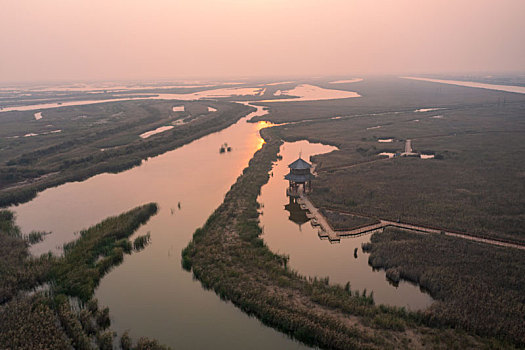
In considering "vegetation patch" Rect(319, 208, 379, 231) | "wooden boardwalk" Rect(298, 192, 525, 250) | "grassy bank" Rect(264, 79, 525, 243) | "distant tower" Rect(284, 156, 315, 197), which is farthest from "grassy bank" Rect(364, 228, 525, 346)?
"distant tower" Rect(284, 156, 315, 197)

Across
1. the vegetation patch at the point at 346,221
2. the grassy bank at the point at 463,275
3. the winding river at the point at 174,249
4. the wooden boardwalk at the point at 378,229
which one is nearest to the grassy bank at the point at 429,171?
the wooden boardwalk at the point at 378,229

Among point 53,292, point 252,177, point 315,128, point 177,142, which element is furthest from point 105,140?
point 53,292

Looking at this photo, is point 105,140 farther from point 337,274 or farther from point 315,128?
A: point 337,274

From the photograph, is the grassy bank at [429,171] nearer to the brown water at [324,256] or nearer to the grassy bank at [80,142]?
the brown water at [324,256]

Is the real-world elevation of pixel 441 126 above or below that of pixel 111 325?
above

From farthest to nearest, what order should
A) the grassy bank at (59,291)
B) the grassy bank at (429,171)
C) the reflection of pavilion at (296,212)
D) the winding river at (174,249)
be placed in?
1. the reflection of pavilion at (296,212)
2. the grassy bank at (429,171)
3. the winding river at (174,249)
4. the grassy bank at (59,291)

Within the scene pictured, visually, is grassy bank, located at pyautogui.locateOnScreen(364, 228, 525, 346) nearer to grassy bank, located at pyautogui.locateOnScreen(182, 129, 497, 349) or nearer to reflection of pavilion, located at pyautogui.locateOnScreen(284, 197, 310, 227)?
grassy bank, located at pyautogui.locateOnScreen(182, 129, 497, 349)
